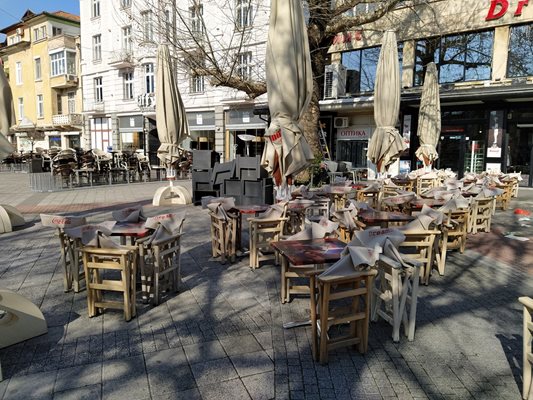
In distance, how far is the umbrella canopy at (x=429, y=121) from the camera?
37.2 feet

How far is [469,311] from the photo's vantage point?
3.77 metres

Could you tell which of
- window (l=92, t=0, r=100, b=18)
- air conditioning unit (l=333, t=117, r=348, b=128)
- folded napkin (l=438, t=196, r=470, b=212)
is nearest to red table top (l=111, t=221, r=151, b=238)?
folded napkin (l=438, t=196, r=470, b=212)

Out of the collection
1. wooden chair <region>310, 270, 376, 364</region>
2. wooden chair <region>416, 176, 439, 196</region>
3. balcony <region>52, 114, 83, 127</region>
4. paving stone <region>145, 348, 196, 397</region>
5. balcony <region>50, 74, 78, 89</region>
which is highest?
balcony <region>50, 74, 78, 89</region>

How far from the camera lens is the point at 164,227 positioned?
3.94m

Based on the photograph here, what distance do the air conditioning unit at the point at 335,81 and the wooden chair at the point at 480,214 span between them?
1244 centimetres

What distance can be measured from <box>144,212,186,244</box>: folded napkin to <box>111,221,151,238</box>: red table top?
85mm

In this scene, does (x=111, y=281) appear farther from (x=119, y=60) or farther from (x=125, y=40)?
(x=125, y=40)

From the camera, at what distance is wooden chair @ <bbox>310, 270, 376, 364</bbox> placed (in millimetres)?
2801

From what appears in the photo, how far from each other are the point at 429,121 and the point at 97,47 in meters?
27.3

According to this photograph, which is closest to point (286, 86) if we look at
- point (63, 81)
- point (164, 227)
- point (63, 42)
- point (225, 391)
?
point (164, 227)

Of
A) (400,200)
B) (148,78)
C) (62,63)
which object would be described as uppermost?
(62,63)

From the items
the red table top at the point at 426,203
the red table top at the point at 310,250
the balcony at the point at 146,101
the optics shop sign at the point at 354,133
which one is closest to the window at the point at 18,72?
the balcony at the point at 146,101

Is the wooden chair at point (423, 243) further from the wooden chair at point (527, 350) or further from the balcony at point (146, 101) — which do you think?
the balcony at point (146, 101)

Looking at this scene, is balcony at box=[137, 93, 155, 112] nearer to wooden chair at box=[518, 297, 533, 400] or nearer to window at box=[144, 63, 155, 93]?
window at box=[144, 63, 155, 93]
